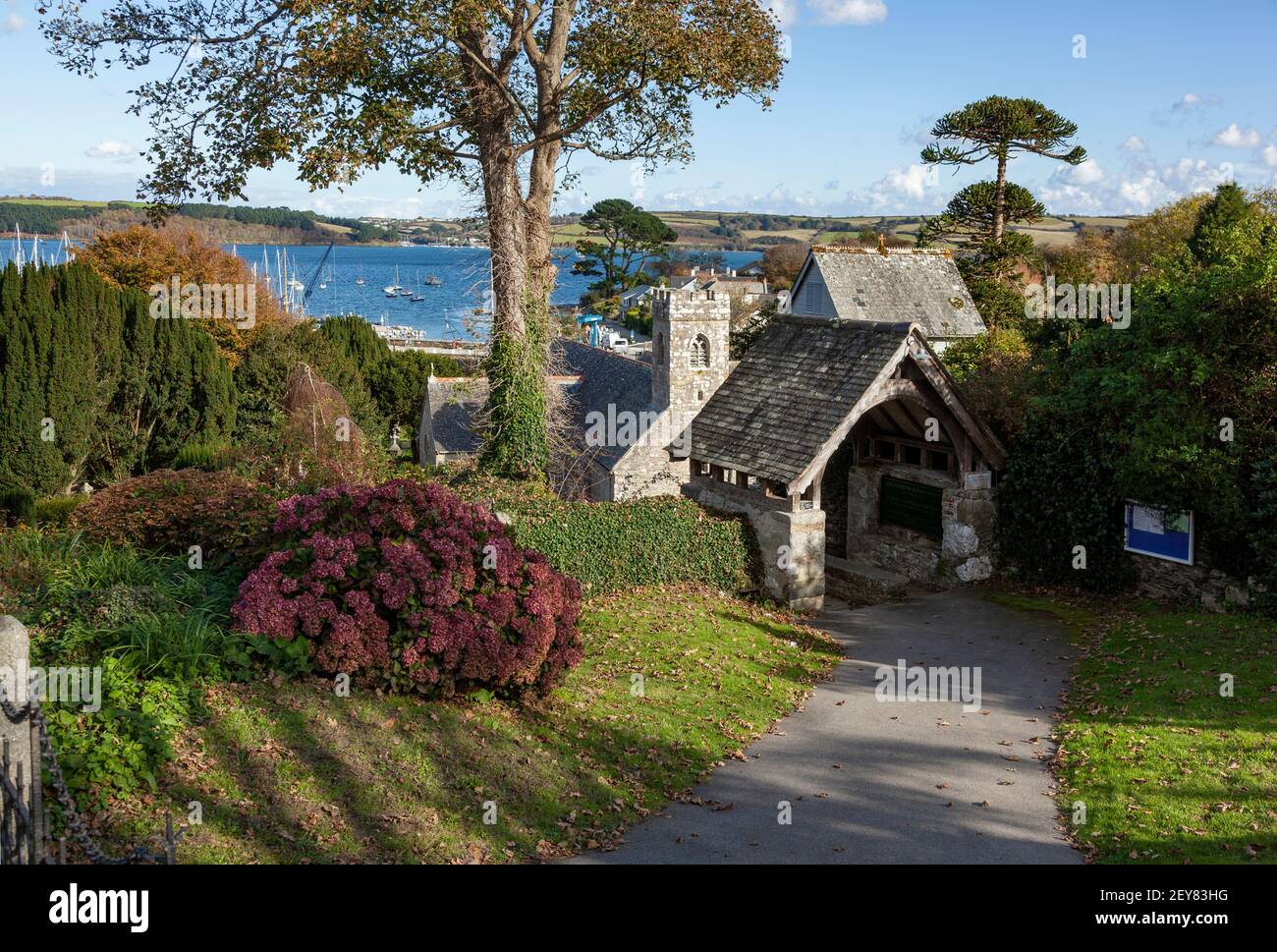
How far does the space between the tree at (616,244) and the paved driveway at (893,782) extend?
7844cm

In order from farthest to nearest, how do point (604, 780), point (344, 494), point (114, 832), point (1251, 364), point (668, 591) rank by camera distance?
point (668, 591) < point (1251, 364) < point (344, 494) < point (604, 780) < point (114, 832)

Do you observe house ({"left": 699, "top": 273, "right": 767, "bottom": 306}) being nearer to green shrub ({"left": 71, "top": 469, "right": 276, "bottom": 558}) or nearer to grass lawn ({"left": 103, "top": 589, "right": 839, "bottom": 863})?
green shrub ({"left": 71, "top": 469, "right": 276, "bottom": 558})

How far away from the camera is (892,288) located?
140ft

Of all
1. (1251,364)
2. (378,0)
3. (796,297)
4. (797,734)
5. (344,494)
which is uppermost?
(378,0)

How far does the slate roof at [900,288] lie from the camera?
4138cm

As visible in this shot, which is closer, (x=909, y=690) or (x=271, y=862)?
(x=271, y=862)

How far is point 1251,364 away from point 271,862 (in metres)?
16.9

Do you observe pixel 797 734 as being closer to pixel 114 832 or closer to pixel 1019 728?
pixel 1019 728

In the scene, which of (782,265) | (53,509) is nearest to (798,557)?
(53,509)

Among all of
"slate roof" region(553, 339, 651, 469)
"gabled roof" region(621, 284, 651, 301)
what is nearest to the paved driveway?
"slate roof" region(553, 339, 651, 469)

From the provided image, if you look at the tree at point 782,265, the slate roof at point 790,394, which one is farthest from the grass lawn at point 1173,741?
the tree at point 782,265

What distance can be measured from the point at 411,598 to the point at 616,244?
8588 centimetres
